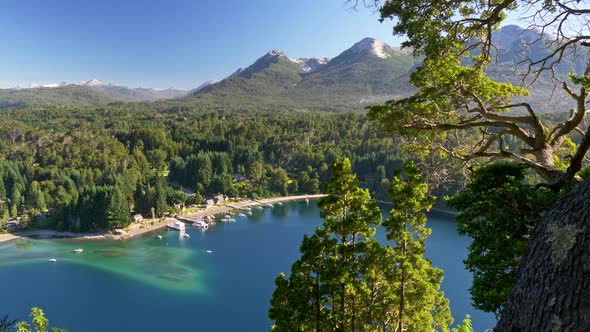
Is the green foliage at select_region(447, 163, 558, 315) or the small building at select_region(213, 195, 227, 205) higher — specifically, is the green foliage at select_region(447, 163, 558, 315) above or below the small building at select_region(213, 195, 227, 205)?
above

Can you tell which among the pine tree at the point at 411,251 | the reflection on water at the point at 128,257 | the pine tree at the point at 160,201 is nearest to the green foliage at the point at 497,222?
the pine tree at the point at 411,251

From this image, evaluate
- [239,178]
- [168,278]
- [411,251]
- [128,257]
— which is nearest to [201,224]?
[128,257]

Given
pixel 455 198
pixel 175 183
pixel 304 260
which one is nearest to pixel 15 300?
pixel 304 260

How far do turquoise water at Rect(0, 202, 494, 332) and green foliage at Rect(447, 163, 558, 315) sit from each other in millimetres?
18880

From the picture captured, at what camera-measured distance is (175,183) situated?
6038cm

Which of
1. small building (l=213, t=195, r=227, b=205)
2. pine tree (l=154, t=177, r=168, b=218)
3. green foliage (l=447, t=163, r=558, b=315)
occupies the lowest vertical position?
small building (l=213, t=195, r=227, b=205)

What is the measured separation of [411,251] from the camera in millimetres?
6027

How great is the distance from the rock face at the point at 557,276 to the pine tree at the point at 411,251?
2992mm

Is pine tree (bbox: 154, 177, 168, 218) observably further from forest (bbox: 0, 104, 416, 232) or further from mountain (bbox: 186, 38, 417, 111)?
mountain (bbox: 186, 38, 417, 111)

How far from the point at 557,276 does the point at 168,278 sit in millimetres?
29523

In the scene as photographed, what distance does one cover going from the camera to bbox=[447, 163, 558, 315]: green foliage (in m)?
3.78

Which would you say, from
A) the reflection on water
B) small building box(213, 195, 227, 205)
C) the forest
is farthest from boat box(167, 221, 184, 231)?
small building box(213, 195, 227, 205)

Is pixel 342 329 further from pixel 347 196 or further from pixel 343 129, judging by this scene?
pixel 343 129

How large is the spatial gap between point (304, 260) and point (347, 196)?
1.21 meters
